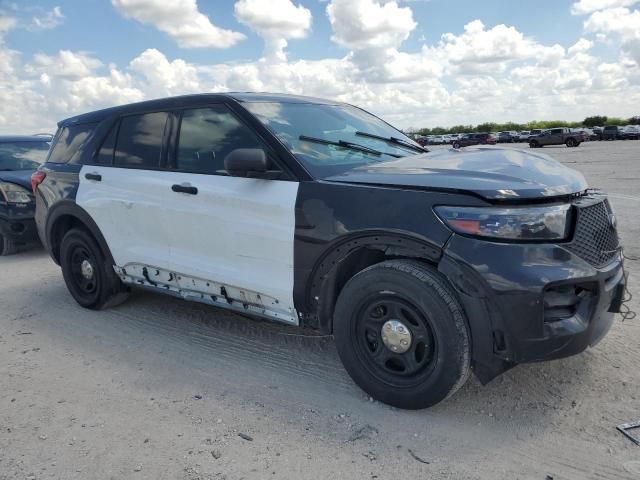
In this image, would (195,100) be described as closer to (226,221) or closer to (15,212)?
(226,221)

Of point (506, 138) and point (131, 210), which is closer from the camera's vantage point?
point (131, 210)

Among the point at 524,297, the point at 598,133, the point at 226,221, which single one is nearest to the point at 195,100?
the point at 226,221

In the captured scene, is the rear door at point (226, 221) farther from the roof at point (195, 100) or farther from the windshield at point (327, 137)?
the windshield at point (327, 137)

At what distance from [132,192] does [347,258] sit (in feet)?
6.71

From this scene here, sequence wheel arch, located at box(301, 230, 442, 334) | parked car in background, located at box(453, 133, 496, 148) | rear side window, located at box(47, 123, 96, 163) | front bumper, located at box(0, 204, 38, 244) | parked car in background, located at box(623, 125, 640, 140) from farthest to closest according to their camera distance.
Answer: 1. parked car in background, located at box(453, 133, 496, 148)
2. parked car in background, located at box(623, 125, 640, 140)
3. front bumper, located at box(0, 204, 38, 244)
4. rear side window, located at box(47, 123, 96, 163)
5. wheel arch, located at box(301, 230, 442, 334)

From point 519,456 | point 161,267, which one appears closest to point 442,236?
point 519,456

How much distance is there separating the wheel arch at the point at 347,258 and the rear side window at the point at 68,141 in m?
2.95

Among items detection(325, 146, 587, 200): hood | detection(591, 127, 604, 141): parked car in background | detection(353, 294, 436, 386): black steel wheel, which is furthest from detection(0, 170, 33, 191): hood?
detection(591, 127, 604, 141): parked car in background

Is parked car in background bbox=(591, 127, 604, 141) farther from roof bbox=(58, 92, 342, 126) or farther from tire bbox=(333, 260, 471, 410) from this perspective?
tire bbox=(333, 260, 471, 410)

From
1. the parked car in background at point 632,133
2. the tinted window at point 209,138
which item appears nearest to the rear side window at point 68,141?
the tinted window at point 209,138

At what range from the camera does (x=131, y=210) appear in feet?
14.3

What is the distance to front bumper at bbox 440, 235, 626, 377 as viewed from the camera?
8.64 ft

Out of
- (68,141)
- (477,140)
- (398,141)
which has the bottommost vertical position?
(477,140)

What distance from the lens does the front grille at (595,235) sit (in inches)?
110
